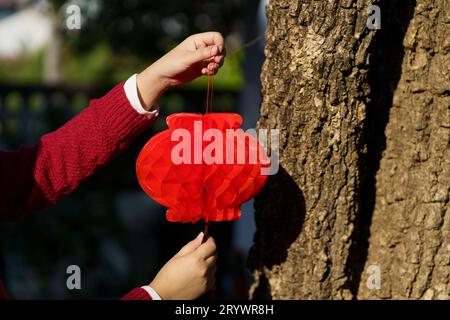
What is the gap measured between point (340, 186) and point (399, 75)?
0.90ft

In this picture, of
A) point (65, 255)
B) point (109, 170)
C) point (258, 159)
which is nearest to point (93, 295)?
point (65, 255)

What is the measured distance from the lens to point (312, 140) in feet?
4.73

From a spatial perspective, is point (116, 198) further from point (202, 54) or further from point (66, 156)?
point (202, 54)

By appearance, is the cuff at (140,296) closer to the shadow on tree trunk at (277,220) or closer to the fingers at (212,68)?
the shadow on tree trunk at (277,220)

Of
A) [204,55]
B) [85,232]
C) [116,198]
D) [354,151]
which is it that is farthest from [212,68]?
[116,198]

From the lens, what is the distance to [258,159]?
1.31 m

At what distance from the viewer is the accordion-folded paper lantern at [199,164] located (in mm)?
1281

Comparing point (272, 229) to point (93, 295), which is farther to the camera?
point (93, 295)

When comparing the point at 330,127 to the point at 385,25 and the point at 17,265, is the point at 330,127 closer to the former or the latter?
the point at 385,25

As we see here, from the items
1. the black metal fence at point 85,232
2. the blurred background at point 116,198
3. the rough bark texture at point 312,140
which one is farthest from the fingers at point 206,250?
the black metal fence at point 85,232

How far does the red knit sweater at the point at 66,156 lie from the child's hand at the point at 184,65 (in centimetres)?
6

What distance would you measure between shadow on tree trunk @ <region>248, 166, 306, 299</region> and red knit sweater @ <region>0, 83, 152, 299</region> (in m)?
0.32

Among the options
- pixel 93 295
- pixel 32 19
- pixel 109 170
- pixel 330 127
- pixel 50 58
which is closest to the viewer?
pixel 330 127

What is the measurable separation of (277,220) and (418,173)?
1.06ft
